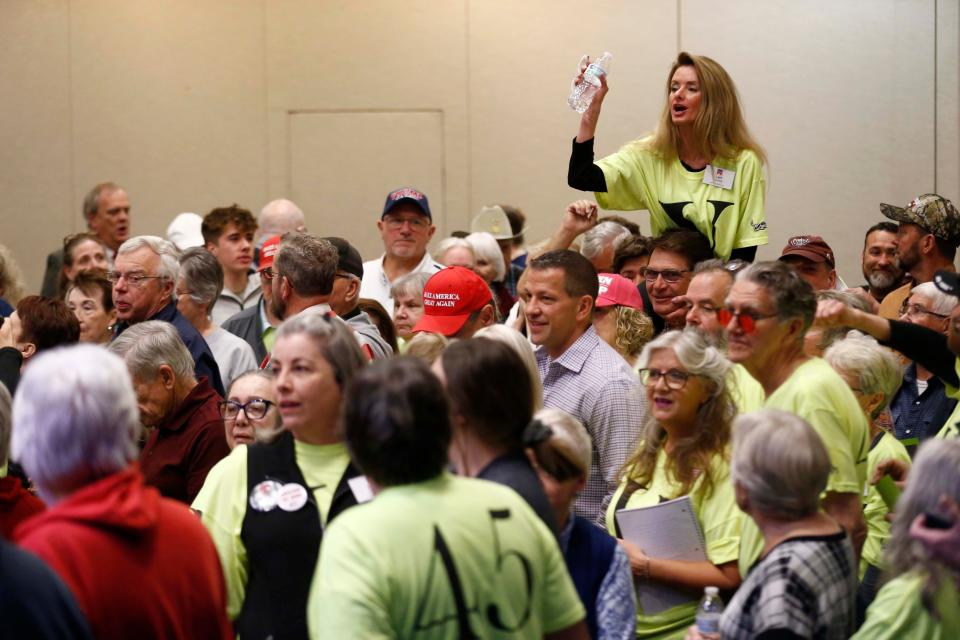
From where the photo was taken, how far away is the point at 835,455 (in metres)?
3.21

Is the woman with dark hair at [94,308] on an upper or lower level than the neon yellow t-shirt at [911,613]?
upper

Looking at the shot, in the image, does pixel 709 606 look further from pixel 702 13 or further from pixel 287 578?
pixel 702 13

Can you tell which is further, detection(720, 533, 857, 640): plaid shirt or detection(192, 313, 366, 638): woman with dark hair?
detection(192, 313, 366, 638): woman with dark hair

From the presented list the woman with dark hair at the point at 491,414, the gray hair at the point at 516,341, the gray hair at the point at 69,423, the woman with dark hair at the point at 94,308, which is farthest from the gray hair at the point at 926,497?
the woman with dark hair at the point at 94,308

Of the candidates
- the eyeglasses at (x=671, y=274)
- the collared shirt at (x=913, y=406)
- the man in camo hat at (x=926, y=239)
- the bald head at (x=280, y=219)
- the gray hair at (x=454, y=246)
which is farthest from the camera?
the bald head at (x=280, y=219)

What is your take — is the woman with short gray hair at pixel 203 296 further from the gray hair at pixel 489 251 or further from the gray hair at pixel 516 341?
the gray hair at pixel 516 341

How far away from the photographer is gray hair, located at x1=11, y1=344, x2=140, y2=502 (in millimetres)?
2088

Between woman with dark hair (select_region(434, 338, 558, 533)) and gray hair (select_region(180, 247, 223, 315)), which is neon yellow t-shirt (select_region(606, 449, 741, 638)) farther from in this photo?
gray hair (select_region(180, 247, 223, 315))

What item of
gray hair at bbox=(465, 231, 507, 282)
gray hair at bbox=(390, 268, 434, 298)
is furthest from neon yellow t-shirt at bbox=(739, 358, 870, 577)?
gray hair at bbox=(465, 231, 507, 282)

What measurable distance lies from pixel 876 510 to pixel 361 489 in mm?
2208

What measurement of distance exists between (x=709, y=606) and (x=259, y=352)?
3.05m

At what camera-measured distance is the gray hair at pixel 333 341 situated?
9.45 ft

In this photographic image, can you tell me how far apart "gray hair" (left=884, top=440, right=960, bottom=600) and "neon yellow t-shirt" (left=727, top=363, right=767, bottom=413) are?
112cm

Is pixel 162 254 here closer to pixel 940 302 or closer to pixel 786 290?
pixel 786 290
